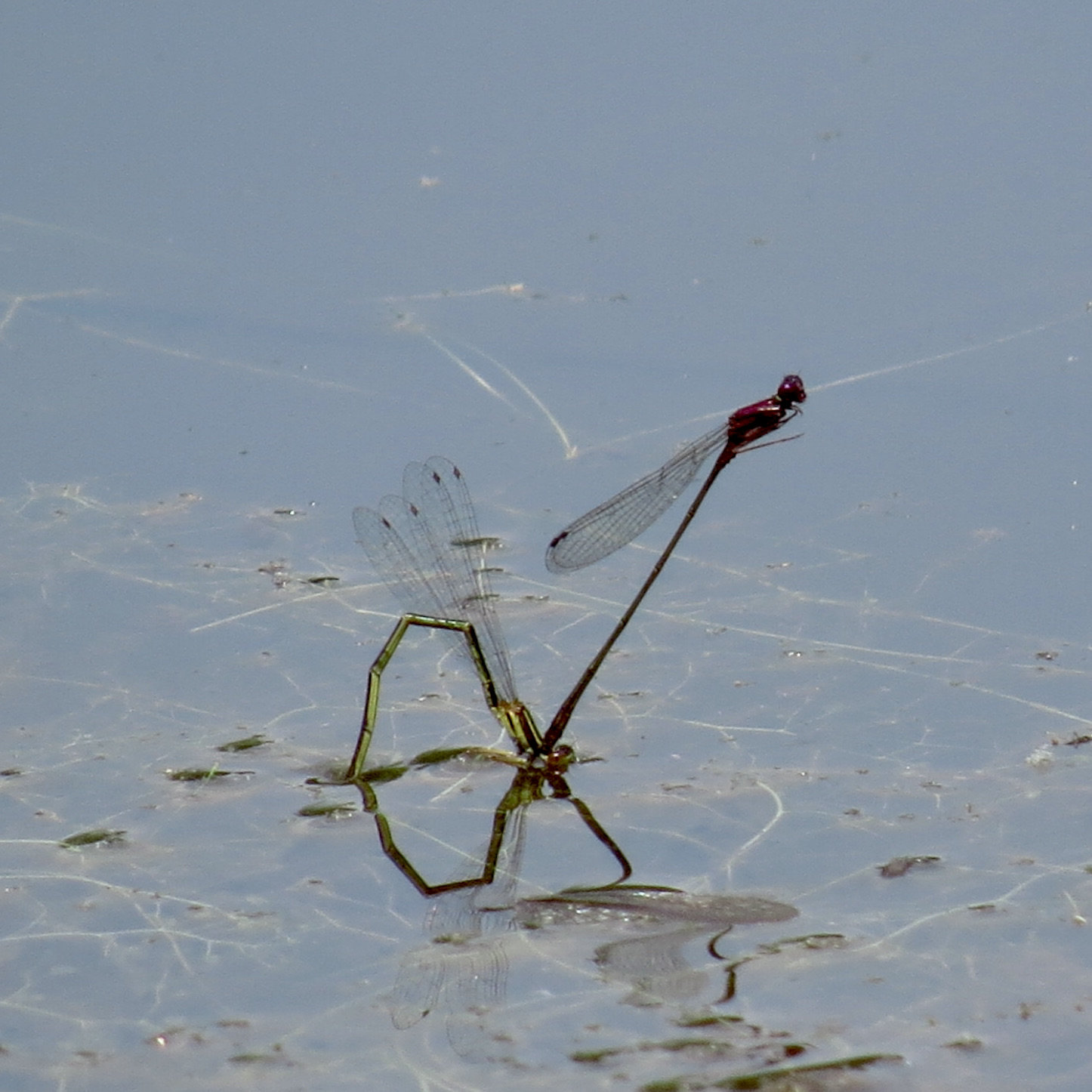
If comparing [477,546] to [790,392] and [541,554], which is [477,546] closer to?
[541,554]

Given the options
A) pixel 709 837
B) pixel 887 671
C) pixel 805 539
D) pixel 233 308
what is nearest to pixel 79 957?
pixel 709 837

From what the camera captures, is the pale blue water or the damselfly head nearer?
the pale blue water

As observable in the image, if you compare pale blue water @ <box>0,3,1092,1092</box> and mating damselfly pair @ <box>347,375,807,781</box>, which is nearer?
pale blue water @ <box>0,3,1092,1092</box>

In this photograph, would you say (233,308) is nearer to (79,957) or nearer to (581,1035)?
(79,957)

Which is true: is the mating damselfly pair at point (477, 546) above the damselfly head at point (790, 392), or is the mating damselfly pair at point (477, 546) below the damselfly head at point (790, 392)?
below

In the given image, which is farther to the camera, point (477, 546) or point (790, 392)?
point (477, 546)

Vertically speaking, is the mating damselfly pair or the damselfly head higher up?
the damselfly head

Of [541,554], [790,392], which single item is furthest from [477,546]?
[790,392]

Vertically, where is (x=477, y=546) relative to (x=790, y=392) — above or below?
below
